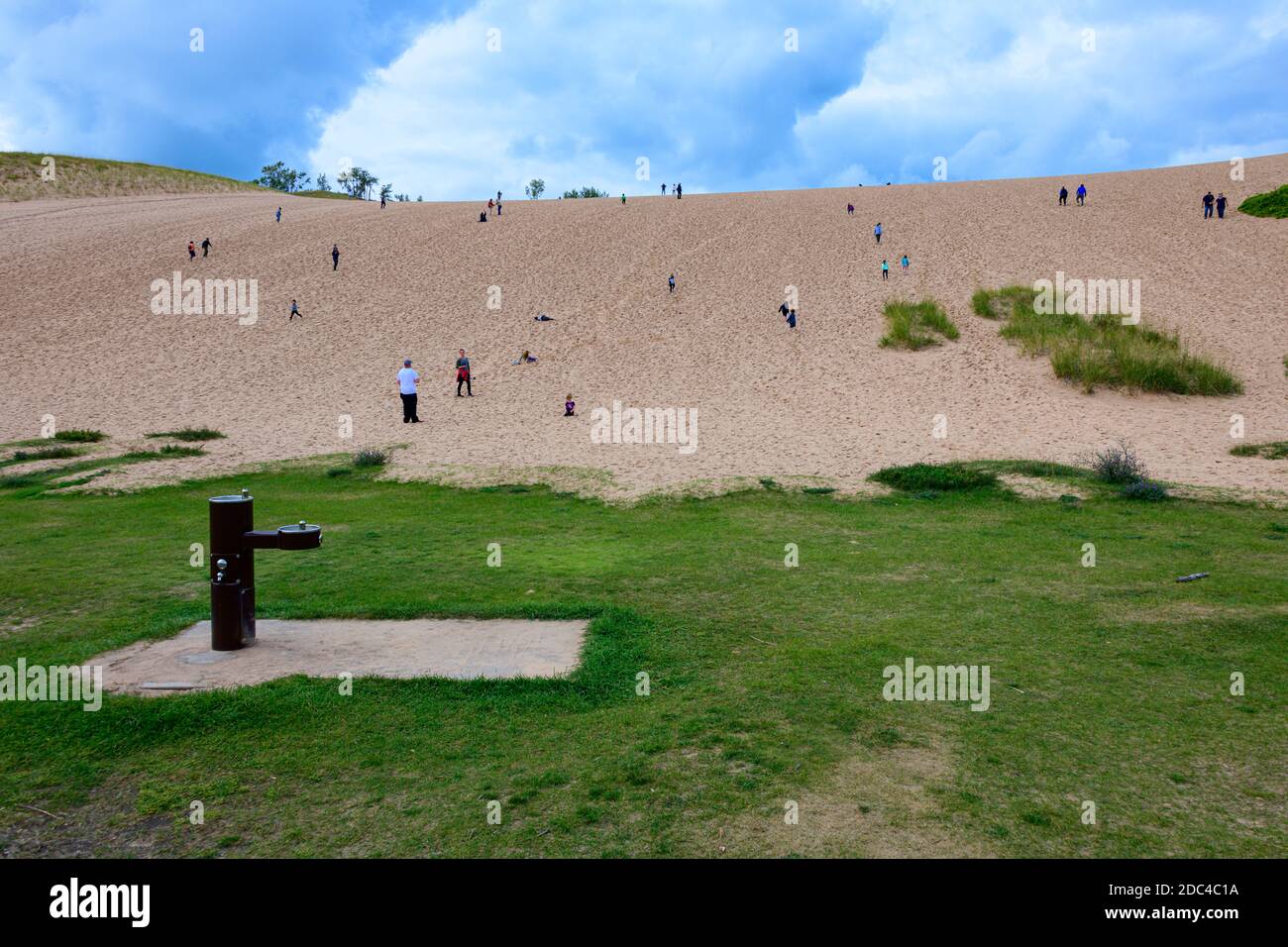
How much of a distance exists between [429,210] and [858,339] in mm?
43465

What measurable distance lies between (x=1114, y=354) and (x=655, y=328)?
19196 mm

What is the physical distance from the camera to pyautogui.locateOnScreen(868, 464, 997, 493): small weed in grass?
1739 cm

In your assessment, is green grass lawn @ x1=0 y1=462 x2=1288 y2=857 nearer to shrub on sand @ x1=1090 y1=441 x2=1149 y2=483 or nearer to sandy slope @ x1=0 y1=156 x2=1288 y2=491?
shrub on sand @ x1=1090 y1=441 x2=1149 y2=483

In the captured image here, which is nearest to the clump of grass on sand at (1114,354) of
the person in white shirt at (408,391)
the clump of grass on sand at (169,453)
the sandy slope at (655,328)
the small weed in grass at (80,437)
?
the sandy slope at (655,328)

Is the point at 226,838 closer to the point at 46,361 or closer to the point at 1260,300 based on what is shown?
the point at 46,361

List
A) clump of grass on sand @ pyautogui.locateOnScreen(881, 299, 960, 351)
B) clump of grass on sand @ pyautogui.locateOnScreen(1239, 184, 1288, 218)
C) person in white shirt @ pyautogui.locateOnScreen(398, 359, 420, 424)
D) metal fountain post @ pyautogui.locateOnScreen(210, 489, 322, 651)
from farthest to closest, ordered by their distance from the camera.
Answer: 1. clump of grass on sand @ pyautogui.locateOnScreen(1239, 184, 1288, 218)
2. clump of grass on sand @ pyautogui.locateOnScreen(881, 299, 960, 351)
3. person in white shirt @ pyautogui.locateOnScreen(398, 359, 420, 424)
4. metal fountain post @ pyautogui.locateOnScreen(210, 489, 322, 651)

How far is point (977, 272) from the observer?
138 ft

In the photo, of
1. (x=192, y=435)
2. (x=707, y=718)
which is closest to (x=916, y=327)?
(x=192, y=435)

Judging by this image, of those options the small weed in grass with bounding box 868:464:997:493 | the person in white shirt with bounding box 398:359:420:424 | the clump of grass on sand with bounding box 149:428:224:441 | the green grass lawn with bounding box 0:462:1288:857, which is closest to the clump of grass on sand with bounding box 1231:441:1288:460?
the small weed in grass with bounding box 868:464:997:493

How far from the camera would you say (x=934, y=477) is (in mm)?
17703

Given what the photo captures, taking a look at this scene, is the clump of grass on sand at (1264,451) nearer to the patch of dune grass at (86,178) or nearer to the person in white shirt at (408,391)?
the person in white shirt at (408,391)

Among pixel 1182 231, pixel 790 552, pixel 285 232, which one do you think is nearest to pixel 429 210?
pixel 285 232

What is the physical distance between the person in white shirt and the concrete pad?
18104 mm
